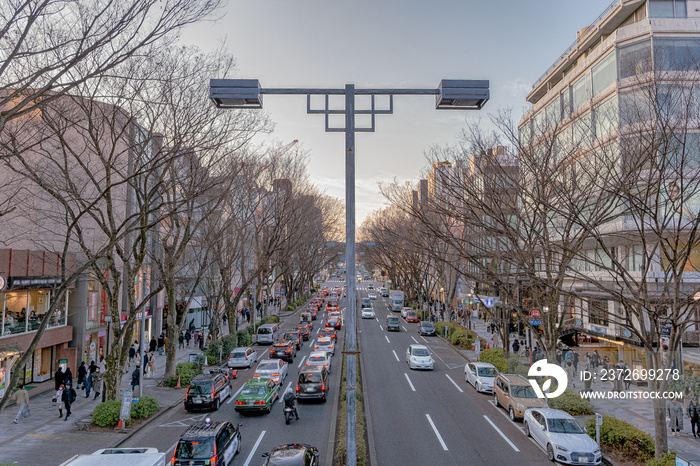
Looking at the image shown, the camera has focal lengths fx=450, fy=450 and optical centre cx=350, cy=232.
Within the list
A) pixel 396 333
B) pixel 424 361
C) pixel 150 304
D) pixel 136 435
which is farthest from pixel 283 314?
pixel 136 435

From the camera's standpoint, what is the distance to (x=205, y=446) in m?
12.0

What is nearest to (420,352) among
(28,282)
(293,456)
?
(293,456)

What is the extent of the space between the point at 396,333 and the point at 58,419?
31799 millimetres

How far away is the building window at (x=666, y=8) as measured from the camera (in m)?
26.8

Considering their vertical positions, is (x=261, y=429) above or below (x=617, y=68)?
below

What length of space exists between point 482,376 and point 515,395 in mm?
4323

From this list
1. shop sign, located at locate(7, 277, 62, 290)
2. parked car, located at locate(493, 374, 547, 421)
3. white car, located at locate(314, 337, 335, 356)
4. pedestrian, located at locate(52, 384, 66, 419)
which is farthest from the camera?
white car, located at locate(314, 337, 335, 356)

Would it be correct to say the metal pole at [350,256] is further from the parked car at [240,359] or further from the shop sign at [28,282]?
the parked car at [240,359]

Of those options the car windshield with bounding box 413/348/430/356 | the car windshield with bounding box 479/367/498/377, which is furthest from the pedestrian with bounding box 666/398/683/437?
the car windshield with bounding box 413/348/430/356

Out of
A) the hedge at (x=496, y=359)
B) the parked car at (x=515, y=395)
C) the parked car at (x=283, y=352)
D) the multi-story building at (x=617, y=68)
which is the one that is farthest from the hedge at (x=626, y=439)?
the parked car at (x=283, y=352)

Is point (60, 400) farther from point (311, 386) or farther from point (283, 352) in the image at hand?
point (283, 352)

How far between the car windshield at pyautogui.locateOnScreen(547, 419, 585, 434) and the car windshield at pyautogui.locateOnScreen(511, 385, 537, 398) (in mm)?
3796

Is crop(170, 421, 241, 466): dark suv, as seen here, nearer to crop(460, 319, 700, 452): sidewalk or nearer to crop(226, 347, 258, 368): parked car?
crop(460, 319, 700, 452): sidewalk

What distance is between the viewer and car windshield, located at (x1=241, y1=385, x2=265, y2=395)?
18312 millimetres
